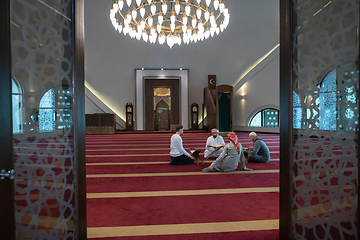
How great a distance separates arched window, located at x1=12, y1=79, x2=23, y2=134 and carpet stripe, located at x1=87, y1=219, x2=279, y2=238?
991 millimetres

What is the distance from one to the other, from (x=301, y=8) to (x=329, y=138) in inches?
30.8

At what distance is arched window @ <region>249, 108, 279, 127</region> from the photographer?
1116cm

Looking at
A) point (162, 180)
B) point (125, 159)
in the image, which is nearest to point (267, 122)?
point (125, 159)

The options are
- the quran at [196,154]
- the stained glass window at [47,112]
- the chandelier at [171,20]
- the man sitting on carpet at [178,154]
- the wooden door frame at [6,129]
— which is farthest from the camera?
the chandelier at [171,20]

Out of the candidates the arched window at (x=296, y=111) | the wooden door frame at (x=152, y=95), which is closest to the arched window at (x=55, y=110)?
the arched window at (x=296, y=111)

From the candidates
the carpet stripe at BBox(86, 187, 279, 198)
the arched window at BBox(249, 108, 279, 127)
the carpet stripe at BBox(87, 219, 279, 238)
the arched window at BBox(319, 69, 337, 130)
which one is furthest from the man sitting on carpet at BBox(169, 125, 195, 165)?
the arched window at BBox(249, 108, 279, 127)

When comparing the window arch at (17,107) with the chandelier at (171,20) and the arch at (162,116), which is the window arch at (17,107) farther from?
the arch at (162,116)

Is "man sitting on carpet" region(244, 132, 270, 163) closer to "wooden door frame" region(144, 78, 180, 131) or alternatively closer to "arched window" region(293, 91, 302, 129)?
"arched window" region(293, 91, 302, 129)

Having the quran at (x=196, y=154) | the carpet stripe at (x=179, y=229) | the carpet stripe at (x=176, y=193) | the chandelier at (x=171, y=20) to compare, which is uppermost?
the chandelier at (x=171, y=20)

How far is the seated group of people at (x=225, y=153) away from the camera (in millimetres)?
3562

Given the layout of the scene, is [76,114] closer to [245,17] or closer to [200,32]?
[200,32]

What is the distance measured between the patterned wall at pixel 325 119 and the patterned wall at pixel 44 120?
137cm

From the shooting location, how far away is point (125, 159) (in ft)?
Result: 15.5

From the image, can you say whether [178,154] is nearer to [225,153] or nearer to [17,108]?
[225,153]
